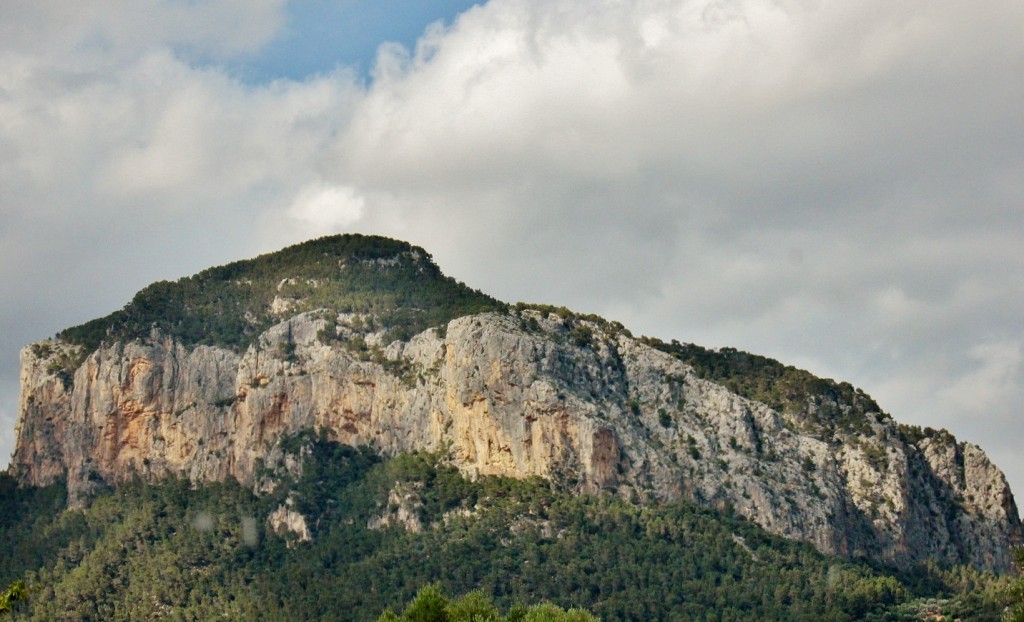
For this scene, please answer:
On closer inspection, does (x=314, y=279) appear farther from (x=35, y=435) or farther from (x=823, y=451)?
(x=823, y=451)

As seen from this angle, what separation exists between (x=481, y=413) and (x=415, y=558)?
48.4ft

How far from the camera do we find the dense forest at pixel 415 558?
14425 cm

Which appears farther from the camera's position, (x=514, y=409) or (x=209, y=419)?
(x=209, y=419)

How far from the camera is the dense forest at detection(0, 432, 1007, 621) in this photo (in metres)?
144

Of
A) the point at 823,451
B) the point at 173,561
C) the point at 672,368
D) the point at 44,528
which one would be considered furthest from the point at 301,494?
the point at 823,451

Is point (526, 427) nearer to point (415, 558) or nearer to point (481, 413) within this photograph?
point (481, 413)

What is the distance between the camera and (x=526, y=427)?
157m

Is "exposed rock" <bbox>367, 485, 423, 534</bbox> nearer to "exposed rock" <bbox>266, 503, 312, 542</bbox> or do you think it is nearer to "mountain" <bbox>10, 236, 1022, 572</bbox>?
"mountain" <bbox>10, 236, 1022, 572</bbox>

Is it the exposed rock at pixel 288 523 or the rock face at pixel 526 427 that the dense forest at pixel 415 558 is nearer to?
the exposed rock at pixel 288 523

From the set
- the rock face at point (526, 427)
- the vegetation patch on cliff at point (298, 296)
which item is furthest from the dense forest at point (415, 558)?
the vegetation patch on cliff at point (298, 296)

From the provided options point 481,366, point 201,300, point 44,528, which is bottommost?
point 44,528

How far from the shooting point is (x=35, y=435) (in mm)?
174875

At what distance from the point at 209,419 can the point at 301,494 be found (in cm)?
1316

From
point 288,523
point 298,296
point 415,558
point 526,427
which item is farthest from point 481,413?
point 298,296
